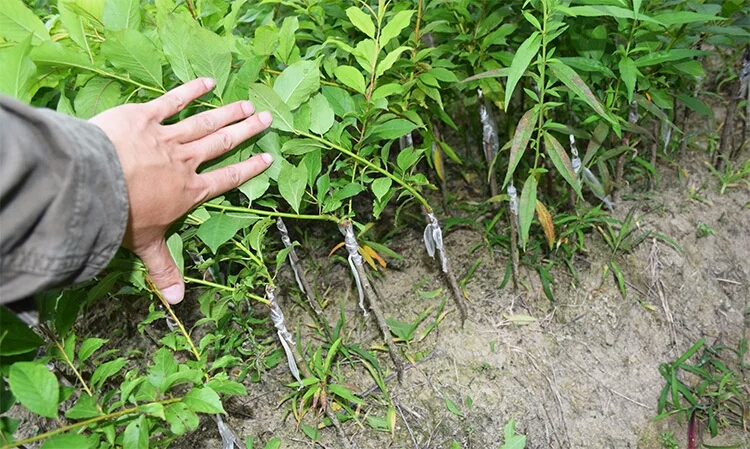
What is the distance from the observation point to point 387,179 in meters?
1.22

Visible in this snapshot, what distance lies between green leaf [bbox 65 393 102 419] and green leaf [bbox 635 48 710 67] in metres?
1.30

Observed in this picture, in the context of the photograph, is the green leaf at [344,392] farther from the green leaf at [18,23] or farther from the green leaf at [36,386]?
the green leaf at [18,23]

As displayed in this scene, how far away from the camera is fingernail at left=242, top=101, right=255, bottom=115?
1.10 meters

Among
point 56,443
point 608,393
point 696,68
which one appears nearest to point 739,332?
point 608,393

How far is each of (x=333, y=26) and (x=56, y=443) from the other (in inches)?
40.8

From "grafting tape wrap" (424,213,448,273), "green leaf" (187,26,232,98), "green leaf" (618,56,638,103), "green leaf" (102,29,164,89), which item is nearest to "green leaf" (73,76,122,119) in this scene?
"green leaf" (102,29,164,89)

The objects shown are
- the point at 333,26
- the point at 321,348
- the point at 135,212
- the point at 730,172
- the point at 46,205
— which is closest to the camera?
the point at 46,205

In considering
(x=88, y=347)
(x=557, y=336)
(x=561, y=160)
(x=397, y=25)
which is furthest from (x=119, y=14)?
(x=557, y=336)

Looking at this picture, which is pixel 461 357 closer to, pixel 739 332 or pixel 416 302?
pixel 416 302

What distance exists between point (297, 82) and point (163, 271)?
44 centimetres

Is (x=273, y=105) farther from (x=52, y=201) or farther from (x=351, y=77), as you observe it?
(x=52, y=201)

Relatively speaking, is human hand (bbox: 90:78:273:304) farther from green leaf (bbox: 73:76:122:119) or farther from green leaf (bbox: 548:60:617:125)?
green leaf (bbox: 548:60:617:125)

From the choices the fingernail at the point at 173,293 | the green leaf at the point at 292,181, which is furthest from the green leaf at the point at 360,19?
the fingernail at the point at 173,293

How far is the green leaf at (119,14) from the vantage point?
1051 mm
